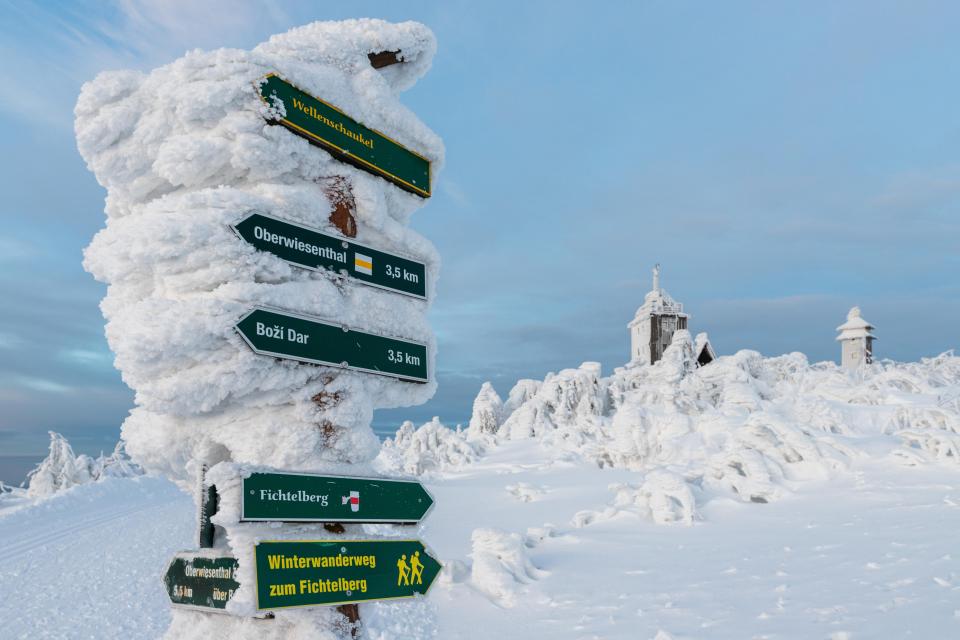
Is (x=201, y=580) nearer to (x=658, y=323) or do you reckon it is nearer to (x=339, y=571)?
(x=339, y=571)

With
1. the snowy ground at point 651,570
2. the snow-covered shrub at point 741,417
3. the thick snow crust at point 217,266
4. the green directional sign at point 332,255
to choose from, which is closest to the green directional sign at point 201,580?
the thick snow crust at point 217,266

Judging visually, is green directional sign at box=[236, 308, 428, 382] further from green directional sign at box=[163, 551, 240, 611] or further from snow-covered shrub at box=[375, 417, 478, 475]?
snow-covered shrub at box=[375, 417, 478, 475]

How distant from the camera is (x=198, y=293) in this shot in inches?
147

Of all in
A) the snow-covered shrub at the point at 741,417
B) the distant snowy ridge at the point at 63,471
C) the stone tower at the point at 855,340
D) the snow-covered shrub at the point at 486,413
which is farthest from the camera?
the stone tower at the point at 855,340

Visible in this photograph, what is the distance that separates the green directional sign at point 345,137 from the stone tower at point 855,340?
3471 centimetres

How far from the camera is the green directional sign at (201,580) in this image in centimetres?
354

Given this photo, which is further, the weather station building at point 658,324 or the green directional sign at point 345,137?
the weather station building at point 658,324

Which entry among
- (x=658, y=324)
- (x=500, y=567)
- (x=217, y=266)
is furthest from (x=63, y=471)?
(x=658, y=324)

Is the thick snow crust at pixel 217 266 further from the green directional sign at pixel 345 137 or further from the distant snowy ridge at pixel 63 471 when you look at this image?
the distant snowy ridge at pixel 63 471

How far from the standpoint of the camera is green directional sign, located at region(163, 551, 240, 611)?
354cm

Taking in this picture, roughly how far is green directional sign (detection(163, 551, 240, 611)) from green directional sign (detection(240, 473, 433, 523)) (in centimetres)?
43

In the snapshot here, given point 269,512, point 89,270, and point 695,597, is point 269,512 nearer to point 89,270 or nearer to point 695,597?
point 89,270

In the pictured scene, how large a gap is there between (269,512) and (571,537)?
9277mm

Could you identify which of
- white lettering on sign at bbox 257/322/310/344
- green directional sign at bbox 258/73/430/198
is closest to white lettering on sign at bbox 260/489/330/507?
white lettering on sign at bbox 257/322/310/344
